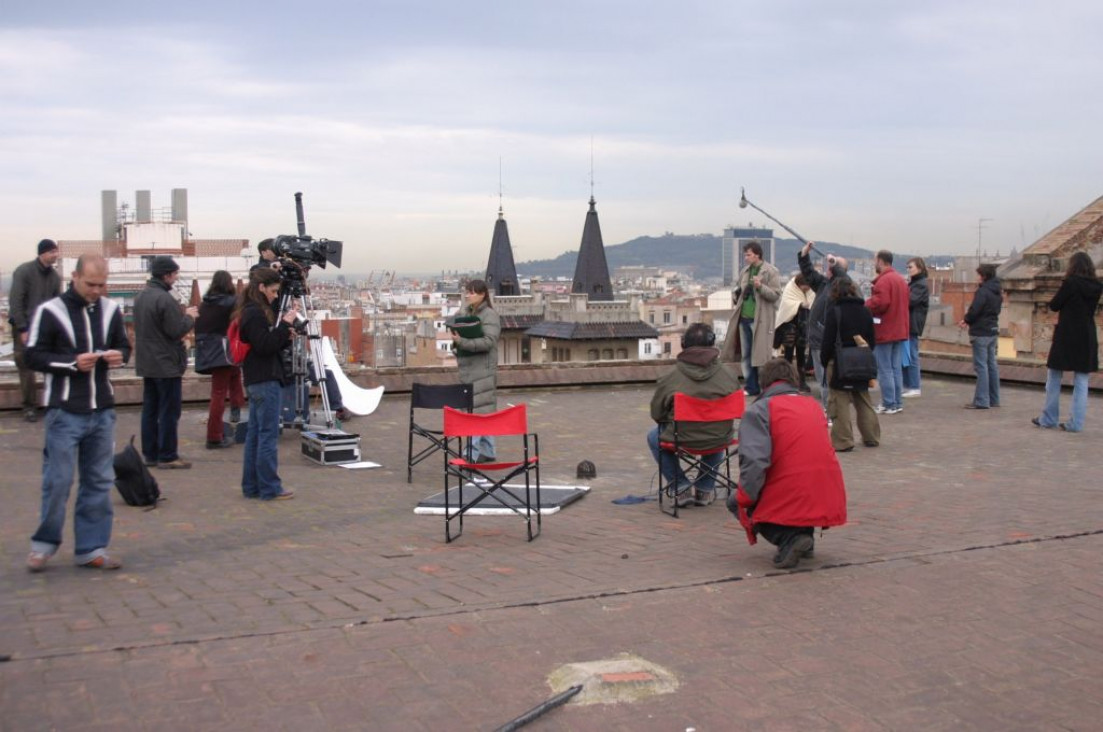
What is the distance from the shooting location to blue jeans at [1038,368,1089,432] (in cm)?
1178

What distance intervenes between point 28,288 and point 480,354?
15.3 ft

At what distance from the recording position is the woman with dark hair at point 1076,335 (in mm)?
11617

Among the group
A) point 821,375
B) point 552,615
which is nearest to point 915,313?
point 821,375

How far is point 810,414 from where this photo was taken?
6.64m

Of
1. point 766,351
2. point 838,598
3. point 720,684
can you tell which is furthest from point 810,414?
point 766,351

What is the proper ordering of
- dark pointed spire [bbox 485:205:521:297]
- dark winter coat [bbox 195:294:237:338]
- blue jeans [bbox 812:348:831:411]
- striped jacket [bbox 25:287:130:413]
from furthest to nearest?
dark pointed spire [bbox 485:205:521:297], blue jeans [bbox 812:348:831:411], dark winter coat [bbox 195:294:237:338], striped jacket [bbox 25:287:130:413]

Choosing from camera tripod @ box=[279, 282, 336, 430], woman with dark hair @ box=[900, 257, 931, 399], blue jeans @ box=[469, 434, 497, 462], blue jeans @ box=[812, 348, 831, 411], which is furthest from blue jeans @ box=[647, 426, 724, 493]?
woman with dark hair @ box=[900, 257, 931, 399]

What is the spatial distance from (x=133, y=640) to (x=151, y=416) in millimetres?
5130

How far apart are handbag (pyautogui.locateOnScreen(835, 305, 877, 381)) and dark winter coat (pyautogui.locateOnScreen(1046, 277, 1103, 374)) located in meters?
2.12

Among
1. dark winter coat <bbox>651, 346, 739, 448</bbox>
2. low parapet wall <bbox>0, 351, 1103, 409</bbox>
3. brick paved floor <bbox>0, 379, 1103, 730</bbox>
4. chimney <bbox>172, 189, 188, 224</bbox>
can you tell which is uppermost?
chimney <bbox>172, 189, 188, 224</bbox>

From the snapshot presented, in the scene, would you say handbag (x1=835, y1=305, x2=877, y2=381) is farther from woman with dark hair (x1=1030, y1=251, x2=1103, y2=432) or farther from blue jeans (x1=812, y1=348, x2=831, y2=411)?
woman with dark hair (x1=1030, y1=251, x2=1103, y2=432)

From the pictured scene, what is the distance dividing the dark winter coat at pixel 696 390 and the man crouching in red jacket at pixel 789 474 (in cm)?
167

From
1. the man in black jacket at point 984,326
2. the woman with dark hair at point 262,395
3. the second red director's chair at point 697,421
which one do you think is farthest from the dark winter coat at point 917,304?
the woman with dark hair at point 262,395

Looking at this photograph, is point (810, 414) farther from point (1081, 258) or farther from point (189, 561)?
point (1081, 258)
